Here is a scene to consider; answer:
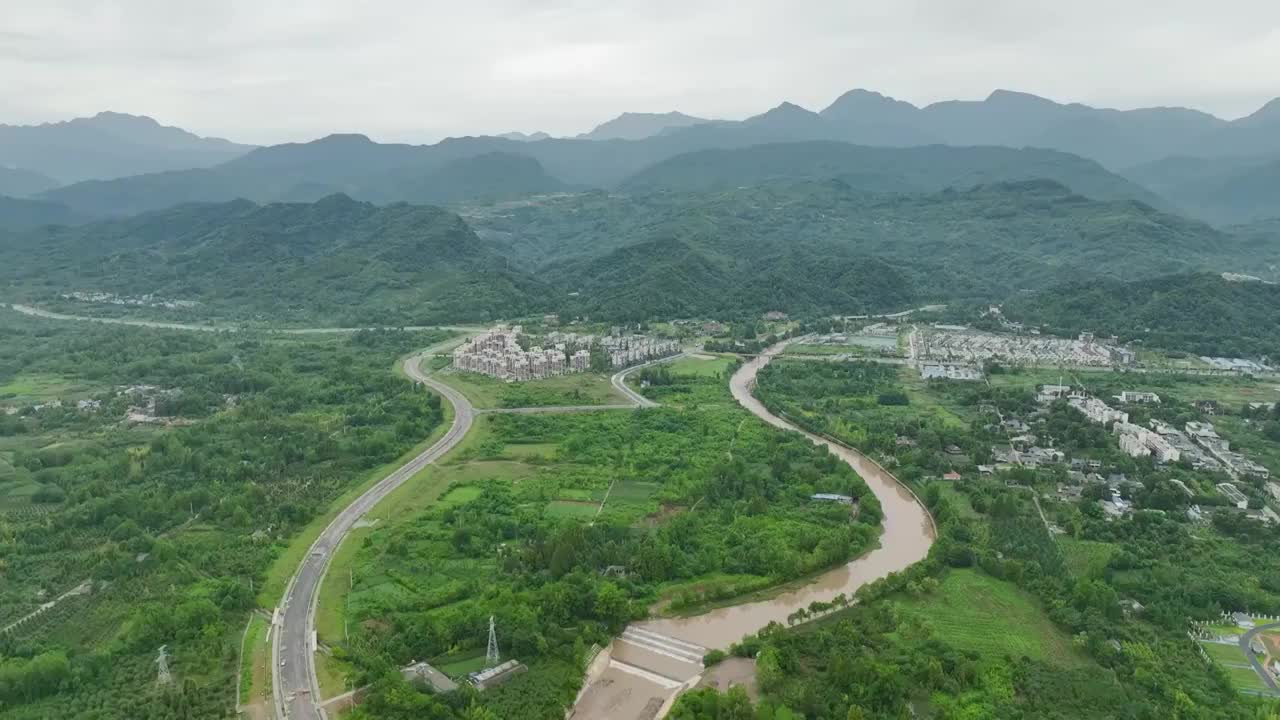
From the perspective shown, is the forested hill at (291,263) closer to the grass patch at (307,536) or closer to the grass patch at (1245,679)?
the grass patch at (307,536)

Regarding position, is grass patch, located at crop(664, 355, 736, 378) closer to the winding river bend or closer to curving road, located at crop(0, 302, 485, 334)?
curving road, located at crop(0, 302, 485, 334)

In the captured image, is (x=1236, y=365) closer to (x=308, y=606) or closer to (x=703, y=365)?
(x=703, y=365)

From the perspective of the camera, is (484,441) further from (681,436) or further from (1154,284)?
(1154,284)

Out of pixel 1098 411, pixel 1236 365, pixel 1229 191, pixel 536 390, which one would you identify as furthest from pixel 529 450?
pixel 1229 191

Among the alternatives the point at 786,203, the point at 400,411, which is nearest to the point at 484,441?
the point at 400,411

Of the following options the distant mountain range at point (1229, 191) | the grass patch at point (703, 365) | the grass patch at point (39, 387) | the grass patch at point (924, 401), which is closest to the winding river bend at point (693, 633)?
the grass patch at point (924, 401)

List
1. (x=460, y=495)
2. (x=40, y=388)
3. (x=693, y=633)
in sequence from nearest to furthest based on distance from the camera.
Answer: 1. (x=693, y=633)
2. (x=460, y=495)
3. (x=40, y=388)
